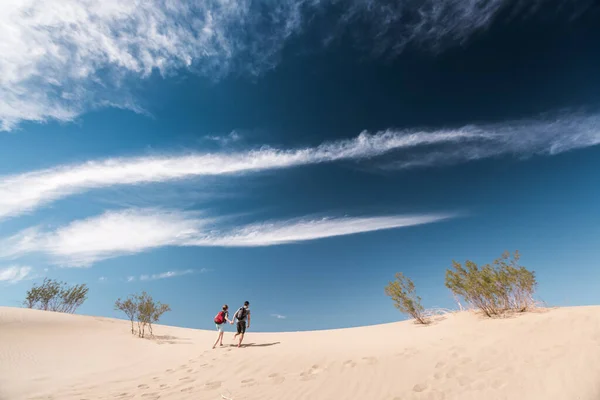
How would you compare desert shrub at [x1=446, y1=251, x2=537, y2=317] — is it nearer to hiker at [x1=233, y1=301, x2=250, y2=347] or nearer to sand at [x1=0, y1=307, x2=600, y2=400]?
sand at [x1=0, y1=307, x2=600, y2=400]

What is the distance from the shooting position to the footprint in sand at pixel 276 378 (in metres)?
8.01

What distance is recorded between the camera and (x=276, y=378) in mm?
8289

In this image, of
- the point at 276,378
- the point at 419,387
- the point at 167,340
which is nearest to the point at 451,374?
the point at 419,387

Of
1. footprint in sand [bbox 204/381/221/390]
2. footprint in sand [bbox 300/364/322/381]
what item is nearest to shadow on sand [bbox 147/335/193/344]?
footprint in sand [bbox 204/381/221/390]

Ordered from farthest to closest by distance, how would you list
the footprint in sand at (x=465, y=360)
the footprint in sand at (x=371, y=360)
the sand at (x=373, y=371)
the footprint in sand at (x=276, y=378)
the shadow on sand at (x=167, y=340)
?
the shadow on sand at (x=167, y=340) → the footprint in sand at (x=371, y=360) → the footprint in sand at (x=276, y=378) → the footprint in sand at (x=465, y=360) → the sand at (x=373, y=371)

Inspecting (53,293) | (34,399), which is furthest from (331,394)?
(53,293)

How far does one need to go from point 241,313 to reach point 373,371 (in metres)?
6.84

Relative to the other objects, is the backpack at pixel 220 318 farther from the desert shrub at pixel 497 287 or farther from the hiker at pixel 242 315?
the desert shrub at pixel 497 287

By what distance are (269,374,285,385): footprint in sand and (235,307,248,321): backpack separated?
15.8 ft

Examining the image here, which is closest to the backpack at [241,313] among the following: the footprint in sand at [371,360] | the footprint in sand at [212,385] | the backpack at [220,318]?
the backpack at [220,318]

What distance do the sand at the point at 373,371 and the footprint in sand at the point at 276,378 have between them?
28 mm

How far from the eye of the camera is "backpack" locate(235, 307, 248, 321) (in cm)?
1309

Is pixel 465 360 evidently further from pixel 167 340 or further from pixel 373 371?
pixel 167 340

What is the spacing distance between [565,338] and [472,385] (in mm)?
3218
